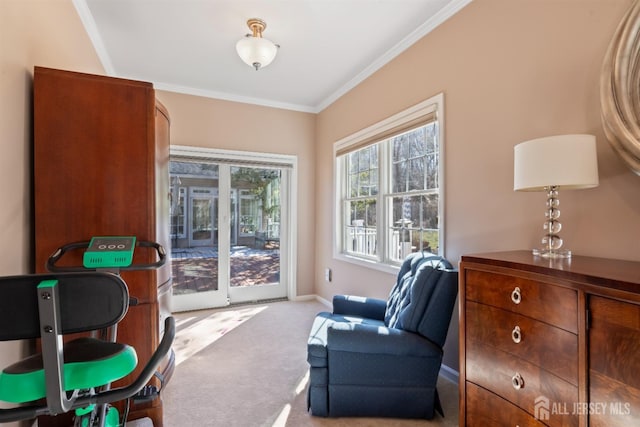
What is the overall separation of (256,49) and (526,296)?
2.33 meters

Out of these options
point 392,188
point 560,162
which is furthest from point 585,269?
point 392,188

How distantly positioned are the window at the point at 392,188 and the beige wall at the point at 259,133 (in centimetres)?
66

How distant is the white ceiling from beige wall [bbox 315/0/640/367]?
26cm

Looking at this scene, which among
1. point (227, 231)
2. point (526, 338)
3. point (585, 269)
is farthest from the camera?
point (227, 231)

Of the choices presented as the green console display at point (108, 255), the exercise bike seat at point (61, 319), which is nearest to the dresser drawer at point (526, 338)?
the exercise bike seat at point (61, 319)

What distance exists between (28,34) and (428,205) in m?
2.71

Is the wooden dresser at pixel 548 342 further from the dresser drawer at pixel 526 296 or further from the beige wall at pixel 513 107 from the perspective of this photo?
the beige wall at pixel 513 107

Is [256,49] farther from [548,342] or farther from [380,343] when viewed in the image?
[548,342]

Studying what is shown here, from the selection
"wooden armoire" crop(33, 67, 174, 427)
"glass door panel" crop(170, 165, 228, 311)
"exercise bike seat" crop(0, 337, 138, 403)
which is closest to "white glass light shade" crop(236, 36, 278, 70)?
"wooden armoire" crop(33, 67, 174, 427)

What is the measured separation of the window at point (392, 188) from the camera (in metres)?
2.56

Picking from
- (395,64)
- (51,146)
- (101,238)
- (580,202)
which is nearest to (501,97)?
(580,202)

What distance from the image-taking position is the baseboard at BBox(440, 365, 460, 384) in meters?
2.24

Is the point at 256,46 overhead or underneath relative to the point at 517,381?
overhead

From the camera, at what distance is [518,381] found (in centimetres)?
124
